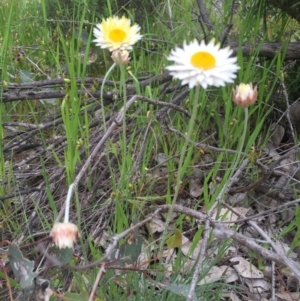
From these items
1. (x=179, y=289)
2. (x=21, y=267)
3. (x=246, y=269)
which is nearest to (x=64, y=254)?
(x=21, y=267)

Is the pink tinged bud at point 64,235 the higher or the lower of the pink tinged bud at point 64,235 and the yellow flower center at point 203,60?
the lower

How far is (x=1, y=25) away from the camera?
253 cm

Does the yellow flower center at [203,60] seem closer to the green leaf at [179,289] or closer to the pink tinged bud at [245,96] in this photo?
the pink tinged bud at [245,96]

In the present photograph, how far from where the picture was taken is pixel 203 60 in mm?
793

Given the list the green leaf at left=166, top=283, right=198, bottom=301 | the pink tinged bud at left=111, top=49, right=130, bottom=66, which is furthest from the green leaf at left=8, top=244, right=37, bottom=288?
the pink tinged bud at left=111, top=49, right=130, bottom=66

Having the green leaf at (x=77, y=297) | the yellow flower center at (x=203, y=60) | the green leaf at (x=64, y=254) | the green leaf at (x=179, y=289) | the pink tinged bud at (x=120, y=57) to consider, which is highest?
the pink tinged bud at (x=120, y=57)

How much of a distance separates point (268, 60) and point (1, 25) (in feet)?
4.92

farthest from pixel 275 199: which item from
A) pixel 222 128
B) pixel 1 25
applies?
pixel 1 25

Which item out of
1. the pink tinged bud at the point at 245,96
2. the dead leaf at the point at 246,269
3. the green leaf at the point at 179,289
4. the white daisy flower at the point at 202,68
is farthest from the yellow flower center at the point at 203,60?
the dead leaf at the point at 246,269

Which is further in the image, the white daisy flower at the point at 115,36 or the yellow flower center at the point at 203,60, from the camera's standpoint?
the white daisy flower at the point at 115,36

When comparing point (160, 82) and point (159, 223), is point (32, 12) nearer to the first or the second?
Result: point (160, 82)

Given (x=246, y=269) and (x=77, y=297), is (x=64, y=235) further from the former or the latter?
(x=246, y=269)

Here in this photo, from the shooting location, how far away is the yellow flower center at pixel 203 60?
0.79 metres

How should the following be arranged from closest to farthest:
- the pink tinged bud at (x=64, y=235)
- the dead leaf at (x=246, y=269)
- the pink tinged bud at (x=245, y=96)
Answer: the pink tinged bud at (x=64, y=235)
the pink tinged bud at (x=245, y=96)
the dead leaf at (x=246, y=269)
